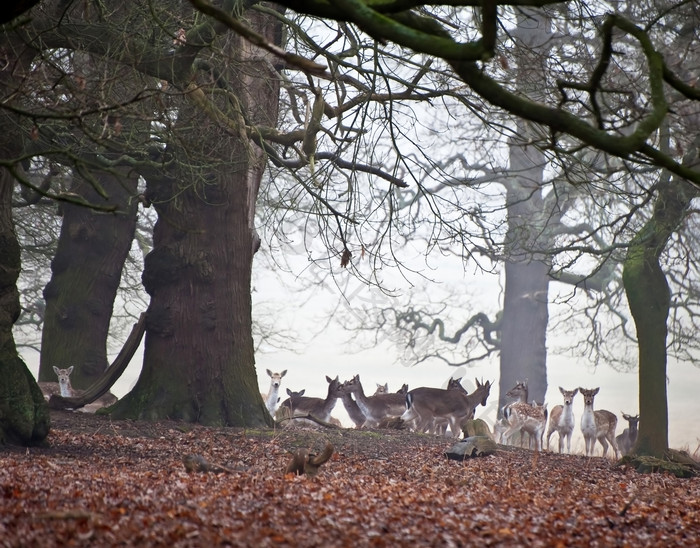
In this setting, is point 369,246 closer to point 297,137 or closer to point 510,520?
point 297,137

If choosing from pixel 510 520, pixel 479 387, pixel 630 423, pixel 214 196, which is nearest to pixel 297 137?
pixel 214 196

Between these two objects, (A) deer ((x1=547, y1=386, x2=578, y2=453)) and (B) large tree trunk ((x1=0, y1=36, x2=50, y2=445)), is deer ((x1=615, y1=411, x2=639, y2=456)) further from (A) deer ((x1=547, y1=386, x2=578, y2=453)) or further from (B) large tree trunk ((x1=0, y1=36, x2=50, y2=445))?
(B) large tree trunk ((x1=0, y1=36, x2=50, y2=445))

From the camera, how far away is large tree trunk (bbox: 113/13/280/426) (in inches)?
454

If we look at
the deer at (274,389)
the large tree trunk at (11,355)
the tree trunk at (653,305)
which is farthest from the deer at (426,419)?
the large tree trunk at (11,355)

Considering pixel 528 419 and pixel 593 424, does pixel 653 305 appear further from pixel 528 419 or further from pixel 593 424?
pixel 593 424

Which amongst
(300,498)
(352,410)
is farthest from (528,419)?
(300,498)

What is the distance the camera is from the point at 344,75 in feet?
32.6

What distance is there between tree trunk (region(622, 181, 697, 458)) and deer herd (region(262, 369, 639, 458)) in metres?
4.13

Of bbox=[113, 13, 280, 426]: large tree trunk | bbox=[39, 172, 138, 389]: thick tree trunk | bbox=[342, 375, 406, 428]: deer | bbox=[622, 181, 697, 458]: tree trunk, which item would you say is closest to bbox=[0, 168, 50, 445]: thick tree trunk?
bbox=[113, 13, 280, 426]: large tree trunk

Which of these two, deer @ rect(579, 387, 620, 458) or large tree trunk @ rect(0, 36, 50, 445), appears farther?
deer @ rect(579, 387, 620, 458)

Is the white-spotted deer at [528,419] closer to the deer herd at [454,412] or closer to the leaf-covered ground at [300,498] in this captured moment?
the deer herd at [454,412]

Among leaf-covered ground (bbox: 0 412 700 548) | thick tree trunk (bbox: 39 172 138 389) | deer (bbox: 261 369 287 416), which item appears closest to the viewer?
leaf-covered ground (bbox: 0 412 700 548)

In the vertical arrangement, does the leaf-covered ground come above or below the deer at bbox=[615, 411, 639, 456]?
below

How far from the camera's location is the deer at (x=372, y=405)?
17.7 metres
